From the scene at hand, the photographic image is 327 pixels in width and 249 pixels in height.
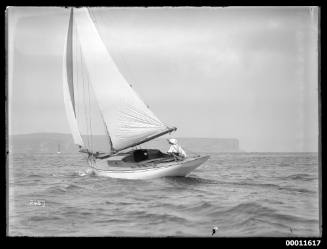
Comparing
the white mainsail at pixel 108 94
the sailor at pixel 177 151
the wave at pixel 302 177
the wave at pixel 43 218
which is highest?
the white mainsail at pixel 108 94

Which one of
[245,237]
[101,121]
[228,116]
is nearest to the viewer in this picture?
[245,237]

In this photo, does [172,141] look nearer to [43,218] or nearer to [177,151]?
[177,151]

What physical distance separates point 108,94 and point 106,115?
328mm

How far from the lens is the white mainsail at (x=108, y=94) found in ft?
30.8

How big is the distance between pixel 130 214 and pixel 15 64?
2.60m

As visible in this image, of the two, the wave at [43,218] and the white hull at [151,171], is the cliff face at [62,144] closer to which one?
the white hull at [151,171]

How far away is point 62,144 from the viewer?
385 inches

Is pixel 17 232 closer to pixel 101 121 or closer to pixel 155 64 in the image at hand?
pixel 101 121

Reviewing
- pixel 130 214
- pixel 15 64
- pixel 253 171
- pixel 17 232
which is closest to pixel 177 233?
pixel 130 214

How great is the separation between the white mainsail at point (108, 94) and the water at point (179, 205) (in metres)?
0.98

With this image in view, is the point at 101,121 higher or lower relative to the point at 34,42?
lower

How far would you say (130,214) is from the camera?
8953 mm

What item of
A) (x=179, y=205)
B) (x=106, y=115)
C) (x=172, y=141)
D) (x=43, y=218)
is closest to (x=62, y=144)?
(x=106, y=115)

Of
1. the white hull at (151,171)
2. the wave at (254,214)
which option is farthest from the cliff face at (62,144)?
the wave at (254,214)
